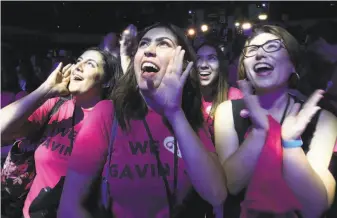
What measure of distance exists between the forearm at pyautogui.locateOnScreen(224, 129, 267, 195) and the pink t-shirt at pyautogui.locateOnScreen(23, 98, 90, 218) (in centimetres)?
71

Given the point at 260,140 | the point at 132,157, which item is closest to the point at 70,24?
the point at 132,157

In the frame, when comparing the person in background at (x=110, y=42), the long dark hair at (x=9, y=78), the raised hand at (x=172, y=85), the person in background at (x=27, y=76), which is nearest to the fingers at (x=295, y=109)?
the raised hand at (x=172, y=85)

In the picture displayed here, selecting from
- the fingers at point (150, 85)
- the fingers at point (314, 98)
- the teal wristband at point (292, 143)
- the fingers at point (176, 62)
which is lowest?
the teal wristband at point (292, 143)

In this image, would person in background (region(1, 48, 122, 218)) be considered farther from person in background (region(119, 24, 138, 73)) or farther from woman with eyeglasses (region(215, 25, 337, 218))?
woman with eyeglasses (region(215, 25, 337, 218))

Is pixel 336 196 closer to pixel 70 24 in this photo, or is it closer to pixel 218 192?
pixel 218 192

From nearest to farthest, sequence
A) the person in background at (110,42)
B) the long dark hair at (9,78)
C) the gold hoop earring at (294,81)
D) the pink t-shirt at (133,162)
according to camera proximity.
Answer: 1. the pink t-shirt at (133,162)
2. the gold hoop earring at (294,81)
3. the person in background at (110,42)
4. the long dark hair at (9,78)

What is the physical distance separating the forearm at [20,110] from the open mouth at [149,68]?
53 centimetres

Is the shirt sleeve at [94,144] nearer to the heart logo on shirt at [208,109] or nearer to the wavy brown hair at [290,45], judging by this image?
the heart logo on shirt at [208,109]

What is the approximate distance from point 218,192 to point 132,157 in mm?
377

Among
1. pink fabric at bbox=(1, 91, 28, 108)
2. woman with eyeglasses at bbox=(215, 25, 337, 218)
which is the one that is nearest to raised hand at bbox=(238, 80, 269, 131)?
woman with eyeglasses at bbox=(215, 25, 337, 218)

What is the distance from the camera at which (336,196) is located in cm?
183

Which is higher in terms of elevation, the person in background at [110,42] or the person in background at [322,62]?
the person in background at [110,42]

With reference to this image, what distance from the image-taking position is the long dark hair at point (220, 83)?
1893mm

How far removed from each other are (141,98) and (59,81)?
0.48 meters
